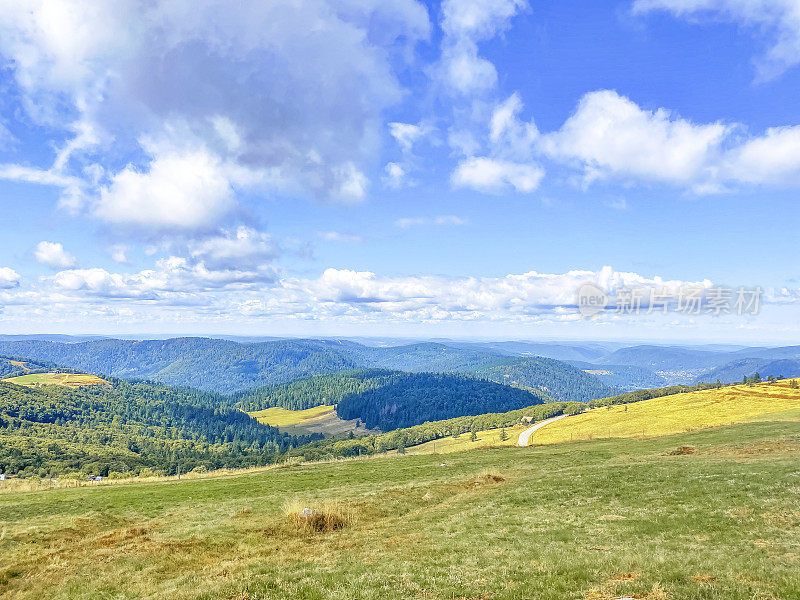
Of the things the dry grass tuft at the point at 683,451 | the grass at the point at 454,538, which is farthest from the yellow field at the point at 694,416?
the grass at the point at 454,538

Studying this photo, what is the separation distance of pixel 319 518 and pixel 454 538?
893 centimetres

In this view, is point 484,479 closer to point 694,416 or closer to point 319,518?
point 319,518

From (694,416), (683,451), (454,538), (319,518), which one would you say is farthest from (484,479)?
(694,416)

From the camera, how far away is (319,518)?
26625 millimetres

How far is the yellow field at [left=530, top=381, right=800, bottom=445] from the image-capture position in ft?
250

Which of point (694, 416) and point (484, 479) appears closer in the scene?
point (484, 479)

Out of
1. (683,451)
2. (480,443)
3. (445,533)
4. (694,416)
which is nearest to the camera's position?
(445,533)

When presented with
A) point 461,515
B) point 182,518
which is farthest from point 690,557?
point 182,518

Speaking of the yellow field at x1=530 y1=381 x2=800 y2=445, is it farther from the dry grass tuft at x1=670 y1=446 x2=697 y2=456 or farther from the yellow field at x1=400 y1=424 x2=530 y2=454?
the dry grass tuft at x1=670 y1=446 x2=697 y2=456

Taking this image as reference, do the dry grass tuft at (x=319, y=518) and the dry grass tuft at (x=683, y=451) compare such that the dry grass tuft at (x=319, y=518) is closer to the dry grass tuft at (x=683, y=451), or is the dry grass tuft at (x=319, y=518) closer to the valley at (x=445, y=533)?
the valley at (x=445, y=533)

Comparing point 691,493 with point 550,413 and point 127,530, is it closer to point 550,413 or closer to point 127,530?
point 127,530

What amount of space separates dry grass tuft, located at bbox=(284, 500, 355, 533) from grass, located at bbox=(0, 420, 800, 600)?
12.8 inches

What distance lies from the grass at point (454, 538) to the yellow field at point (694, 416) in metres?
40.1

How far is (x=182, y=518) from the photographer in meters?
31.0
